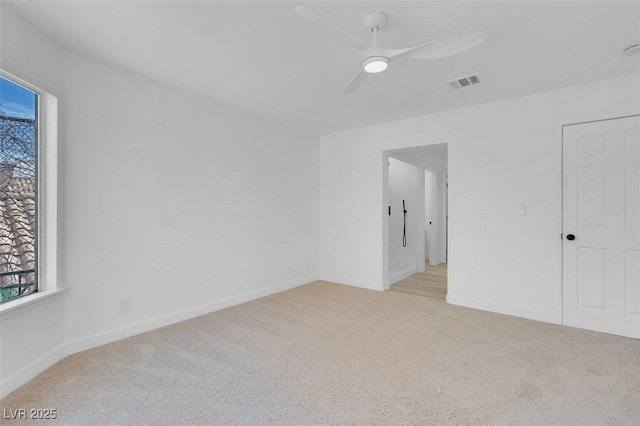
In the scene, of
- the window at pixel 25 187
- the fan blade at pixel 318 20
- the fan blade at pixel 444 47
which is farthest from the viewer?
the window at pixel 25 187

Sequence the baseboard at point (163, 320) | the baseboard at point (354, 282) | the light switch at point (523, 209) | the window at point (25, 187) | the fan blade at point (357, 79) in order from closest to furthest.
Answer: the window at point (25, 187) < the fan blade at point (357, 79) < the baseboard at point (163, 320) < the light switch at point (523, 209) < the baseboard at point (354, 282)

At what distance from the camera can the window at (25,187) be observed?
1955mm

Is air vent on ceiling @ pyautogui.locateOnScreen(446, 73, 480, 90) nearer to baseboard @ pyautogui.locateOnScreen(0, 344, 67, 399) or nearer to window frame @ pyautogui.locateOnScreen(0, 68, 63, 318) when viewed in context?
window frame @ pyautogui.locateOnScreen(0, 68, 63, 318)

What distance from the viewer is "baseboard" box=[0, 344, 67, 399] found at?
1829 millimetres

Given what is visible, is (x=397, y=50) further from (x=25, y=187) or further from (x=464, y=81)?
(x=25, y=187)

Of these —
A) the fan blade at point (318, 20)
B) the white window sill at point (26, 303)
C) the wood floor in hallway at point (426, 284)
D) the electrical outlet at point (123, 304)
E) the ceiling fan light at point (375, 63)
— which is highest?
the fan blade at point (318, 20)

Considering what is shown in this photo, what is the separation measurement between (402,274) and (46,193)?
4.72 meters

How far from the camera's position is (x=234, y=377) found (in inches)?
80.9

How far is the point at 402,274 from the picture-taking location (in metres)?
5.12

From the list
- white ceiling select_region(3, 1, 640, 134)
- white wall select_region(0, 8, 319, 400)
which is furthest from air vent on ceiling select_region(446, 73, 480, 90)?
white wall select_region(0, 8, 319, 400)

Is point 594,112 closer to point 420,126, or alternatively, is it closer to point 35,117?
point 420,126

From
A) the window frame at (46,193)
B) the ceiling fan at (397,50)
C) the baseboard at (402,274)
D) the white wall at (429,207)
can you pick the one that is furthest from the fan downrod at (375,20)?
the white wall at (429,207)

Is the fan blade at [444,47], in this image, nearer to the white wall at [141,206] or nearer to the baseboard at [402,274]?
the white wall at [141,206]

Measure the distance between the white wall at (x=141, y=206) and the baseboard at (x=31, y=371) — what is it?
0.5 inches
